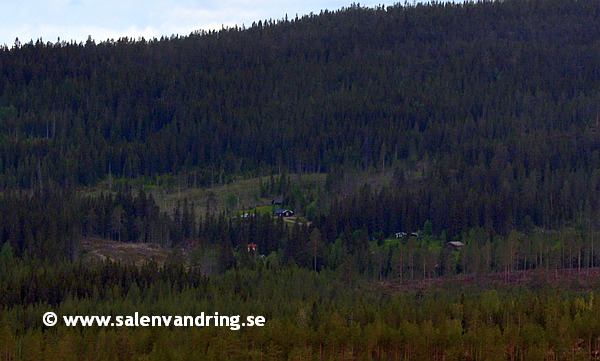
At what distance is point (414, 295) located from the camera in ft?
547

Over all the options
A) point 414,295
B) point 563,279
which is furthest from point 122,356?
point 563,279

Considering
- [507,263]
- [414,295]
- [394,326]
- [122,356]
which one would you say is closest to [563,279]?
[507,263]

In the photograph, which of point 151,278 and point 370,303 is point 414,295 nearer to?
point 370,303

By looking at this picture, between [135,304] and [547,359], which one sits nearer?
[547,359]

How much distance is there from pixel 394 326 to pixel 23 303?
139 ft

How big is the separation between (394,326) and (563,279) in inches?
1973

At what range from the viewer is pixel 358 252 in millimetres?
199000

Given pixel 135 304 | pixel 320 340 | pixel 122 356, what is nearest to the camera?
pixel 122 356

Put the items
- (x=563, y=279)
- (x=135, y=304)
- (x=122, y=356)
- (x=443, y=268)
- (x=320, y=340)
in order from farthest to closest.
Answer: (x=443, y=268) < (x=563, y=279) < (x=135, y=304) < (x=320, y=340) < (x=122, y=356)

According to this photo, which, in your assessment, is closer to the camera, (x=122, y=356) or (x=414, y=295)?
(x=122, y=356)

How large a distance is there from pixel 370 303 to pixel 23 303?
38.3 metres

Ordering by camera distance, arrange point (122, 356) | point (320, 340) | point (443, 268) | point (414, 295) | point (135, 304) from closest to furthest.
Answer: point (122, 356) → point (320, 340) → point (135, 304) → point (414, 295) → point (443, 268)

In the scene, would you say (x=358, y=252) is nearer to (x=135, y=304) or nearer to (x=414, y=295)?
(x=414, y=295)

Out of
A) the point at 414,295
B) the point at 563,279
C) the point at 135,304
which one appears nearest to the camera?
the point at 135,304
